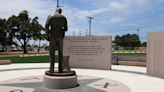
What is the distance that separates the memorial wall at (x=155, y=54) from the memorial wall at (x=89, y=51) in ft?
12.0

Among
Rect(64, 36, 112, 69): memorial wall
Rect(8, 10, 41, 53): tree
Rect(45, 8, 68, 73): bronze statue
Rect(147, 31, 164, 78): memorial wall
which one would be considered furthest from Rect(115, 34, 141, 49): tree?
Rect(45, 8, 68, 73): bronze statue

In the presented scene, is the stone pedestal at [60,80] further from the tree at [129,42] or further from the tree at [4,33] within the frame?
the tree at [129,42]

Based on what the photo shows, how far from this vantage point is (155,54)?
1612 centimetres

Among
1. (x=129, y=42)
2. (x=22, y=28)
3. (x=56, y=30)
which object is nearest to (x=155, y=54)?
(x=56, y=30)

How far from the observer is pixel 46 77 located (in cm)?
1096

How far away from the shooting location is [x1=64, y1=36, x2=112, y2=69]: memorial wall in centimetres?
1966

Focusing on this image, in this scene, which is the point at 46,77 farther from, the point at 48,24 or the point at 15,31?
the point at 15,31

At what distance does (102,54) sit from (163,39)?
5416 millimetres

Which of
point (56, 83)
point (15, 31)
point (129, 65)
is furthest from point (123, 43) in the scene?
point (56, 83)

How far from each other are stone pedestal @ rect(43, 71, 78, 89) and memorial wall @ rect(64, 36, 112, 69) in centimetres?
885

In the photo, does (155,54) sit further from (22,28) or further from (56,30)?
(22,28)

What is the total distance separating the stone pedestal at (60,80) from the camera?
10695 mm

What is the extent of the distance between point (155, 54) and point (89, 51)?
17.9 feet

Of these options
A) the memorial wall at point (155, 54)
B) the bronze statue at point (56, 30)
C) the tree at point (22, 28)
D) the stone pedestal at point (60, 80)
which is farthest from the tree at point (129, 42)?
the stone pedestal at point (60, 80)
